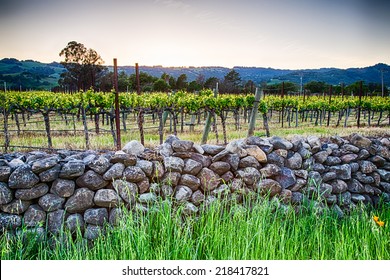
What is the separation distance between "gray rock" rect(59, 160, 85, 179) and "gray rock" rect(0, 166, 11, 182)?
0.50 metres

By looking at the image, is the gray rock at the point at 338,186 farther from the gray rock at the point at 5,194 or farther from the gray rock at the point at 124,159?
the gray rock at the point at 5,194

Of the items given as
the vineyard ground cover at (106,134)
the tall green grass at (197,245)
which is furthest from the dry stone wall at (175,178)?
the vineyard ground cover at (106,134)

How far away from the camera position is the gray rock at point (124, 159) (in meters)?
3.82

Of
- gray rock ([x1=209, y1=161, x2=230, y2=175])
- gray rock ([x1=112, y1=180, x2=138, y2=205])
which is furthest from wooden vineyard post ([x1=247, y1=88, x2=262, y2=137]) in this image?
gray rock ([x1=112, y1=180, x2=138, y2=205])

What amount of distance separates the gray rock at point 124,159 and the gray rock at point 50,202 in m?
0.70

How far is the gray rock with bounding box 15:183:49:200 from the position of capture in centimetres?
340

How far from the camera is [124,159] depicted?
3820mm

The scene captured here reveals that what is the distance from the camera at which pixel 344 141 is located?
18.1ft

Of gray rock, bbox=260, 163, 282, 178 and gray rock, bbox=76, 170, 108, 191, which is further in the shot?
gray rock, bbox=260, 163, 282, 178

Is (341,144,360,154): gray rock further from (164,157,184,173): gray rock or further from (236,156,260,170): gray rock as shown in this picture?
(164,157,184,173): gray rock

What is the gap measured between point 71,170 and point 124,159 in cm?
59
